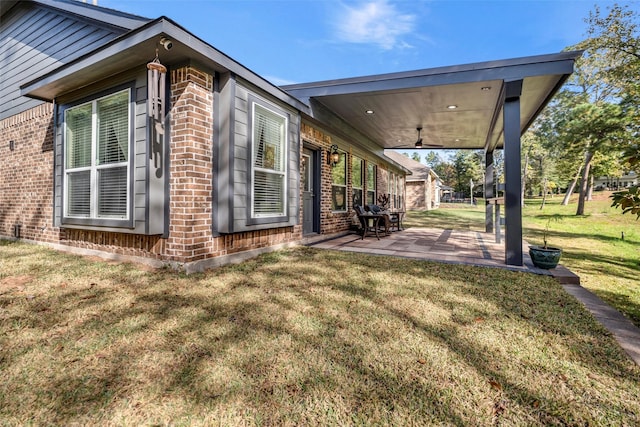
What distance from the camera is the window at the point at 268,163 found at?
4.57m

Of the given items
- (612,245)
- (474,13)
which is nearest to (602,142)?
(612,245)

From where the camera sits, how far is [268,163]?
489 cm

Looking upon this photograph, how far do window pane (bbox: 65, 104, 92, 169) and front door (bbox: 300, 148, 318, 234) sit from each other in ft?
A: 12.7

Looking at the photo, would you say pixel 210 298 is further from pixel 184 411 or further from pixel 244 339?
pixel 184 411

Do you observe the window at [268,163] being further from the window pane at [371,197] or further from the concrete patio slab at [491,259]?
the window pane at [371,197]

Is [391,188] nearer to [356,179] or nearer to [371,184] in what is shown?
[371,184]

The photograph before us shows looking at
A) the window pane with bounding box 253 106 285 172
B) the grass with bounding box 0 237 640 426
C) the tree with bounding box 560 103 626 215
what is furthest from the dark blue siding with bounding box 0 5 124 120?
the tree with bounding box 560 103 626 215

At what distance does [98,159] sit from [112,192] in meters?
0.63

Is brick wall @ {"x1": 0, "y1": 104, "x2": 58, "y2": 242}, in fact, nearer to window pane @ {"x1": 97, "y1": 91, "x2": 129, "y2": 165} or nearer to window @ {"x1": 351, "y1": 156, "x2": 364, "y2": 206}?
window pane @ {"x1": 97, "y1": 91, "x2": 129, "y2": 165}

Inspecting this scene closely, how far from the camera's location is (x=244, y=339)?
204 centimetres

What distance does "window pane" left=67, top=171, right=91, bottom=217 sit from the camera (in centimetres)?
445

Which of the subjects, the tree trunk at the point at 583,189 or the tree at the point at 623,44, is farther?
the tree trunk at the point at 583,189

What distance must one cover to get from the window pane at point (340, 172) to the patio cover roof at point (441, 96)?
1.07 meters

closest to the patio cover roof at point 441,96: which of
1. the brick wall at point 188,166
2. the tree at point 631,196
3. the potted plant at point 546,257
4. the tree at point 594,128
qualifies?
the tree at point 631,196
